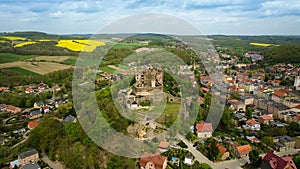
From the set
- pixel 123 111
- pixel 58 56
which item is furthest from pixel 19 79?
pixel 123 111

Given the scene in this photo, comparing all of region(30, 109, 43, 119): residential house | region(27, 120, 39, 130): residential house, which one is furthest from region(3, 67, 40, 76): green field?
region(27, 120, 39, 130): residential house

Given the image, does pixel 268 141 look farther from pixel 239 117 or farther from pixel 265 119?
pixel 239 117

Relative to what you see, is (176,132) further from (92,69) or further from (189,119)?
(92,69)

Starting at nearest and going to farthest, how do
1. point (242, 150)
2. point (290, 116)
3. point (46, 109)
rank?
point (242, 150), point (290, 116), point (46, 109)

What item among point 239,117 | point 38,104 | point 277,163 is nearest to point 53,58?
point 38,104

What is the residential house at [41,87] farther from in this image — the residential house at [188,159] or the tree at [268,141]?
the tree at [268,141]

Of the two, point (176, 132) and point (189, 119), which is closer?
point (176, 132)
